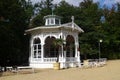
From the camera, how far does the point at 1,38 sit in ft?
107

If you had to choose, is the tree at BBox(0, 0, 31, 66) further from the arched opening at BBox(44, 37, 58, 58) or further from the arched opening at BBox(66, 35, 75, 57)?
the arched opening at BBox(66, 35, 75, 57)

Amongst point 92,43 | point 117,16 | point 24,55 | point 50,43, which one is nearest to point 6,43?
point 50,43

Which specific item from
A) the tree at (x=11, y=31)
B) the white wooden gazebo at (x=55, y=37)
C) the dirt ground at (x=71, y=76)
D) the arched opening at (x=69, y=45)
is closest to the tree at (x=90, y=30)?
the arched opening at (x=69, y=45)

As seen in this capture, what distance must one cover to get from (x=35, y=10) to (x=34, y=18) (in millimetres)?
7425

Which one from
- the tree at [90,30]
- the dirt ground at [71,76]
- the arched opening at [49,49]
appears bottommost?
the dirt ground at [71,76]

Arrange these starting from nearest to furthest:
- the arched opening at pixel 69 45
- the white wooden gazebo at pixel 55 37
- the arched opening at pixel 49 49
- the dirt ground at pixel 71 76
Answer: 1. the dirt ground at pixel 71 76
2. the white wooden gazebo at pixel 55 37
3. the arched opening at pixel 69 45
4. the arched opening at pixel 49 49

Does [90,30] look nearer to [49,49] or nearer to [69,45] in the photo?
[69,45]

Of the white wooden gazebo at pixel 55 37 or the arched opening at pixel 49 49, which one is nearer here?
the white wooden gazebo at pixel 55 37

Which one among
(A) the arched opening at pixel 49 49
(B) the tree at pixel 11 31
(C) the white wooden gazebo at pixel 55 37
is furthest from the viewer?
(A) the arched opening at pixel 49 49

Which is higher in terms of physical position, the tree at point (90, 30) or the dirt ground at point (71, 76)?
the tree at point (90, 30)

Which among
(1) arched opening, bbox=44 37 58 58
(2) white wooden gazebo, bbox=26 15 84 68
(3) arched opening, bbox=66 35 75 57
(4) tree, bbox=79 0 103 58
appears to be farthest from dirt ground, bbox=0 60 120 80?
(4) tree, bbox=79 0 103 58

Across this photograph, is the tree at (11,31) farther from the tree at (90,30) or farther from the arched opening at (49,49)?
the tree at (90,30)

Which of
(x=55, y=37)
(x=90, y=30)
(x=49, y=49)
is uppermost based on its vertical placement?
(x=90, y=30)

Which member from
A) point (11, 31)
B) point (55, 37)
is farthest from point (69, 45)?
point (11, 31)
